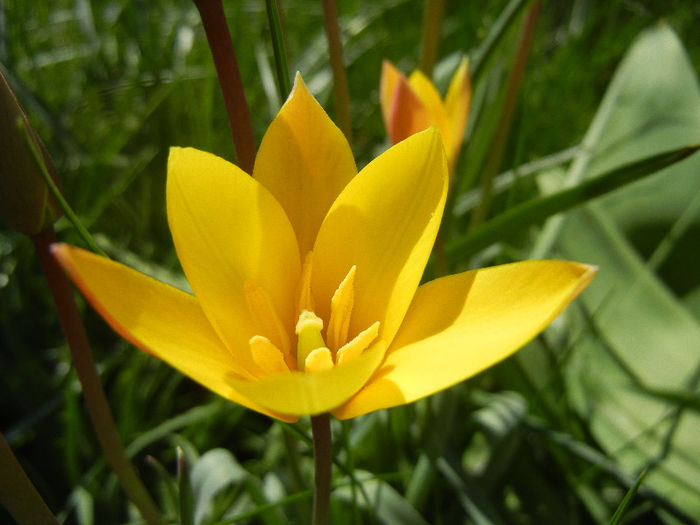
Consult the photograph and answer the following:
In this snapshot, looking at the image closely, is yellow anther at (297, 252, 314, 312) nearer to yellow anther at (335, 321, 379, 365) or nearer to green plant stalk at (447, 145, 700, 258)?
yellow anther at (335, 321, 379, 365)

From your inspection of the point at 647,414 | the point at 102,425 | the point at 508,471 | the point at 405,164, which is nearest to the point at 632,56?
the point at 647,414

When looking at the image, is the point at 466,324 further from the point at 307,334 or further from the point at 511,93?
the point at 511,93

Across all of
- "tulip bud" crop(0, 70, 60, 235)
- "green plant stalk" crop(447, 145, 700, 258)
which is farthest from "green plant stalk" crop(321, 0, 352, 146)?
"tulip bud" crop(0, 70, 60, 235)

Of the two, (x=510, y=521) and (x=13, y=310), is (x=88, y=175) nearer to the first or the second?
(x=13, y=310)

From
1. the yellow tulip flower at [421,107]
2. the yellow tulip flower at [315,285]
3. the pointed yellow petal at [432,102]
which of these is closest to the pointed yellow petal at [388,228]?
the yellow tulip flower at [315,285]

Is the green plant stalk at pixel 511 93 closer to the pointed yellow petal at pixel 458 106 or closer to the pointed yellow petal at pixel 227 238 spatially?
the pointed yellow petal at pixel 458 106

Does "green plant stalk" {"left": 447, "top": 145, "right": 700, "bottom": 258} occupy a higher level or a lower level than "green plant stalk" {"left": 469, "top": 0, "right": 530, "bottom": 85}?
lower
